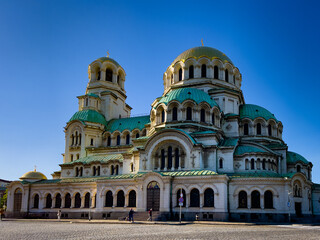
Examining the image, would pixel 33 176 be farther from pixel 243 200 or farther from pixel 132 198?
pixel 243 200

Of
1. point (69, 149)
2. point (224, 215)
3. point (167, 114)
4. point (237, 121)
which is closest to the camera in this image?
point (224, 215)

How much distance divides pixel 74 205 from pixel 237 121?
24405mm

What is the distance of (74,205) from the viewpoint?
1869 inches

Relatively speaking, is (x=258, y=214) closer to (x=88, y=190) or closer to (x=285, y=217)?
(x=285, y=217)

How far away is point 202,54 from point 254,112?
11.5m

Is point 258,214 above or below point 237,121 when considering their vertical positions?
below

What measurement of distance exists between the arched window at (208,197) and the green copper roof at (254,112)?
50.6 feet

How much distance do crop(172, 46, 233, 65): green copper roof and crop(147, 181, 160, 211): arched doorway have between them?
21.5 metres

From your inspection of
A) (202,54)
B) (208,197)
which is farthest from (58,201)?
(202,54)

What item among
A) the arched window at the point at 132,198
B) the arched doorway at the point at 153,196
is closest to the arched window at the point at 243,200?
the arched doorway at the point at 153,196

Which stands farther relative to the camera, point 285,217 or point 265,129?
point 265,129

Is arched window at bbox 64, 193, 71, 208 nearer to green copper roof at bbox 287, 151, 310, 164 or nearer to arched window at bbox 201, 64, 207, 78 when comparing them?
arched window at bbox 201, 64, 207, 78

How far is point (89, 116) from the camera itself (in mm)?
56312

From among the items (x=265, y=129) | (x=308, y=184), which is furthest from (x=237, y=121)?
(x=308, y=184)
